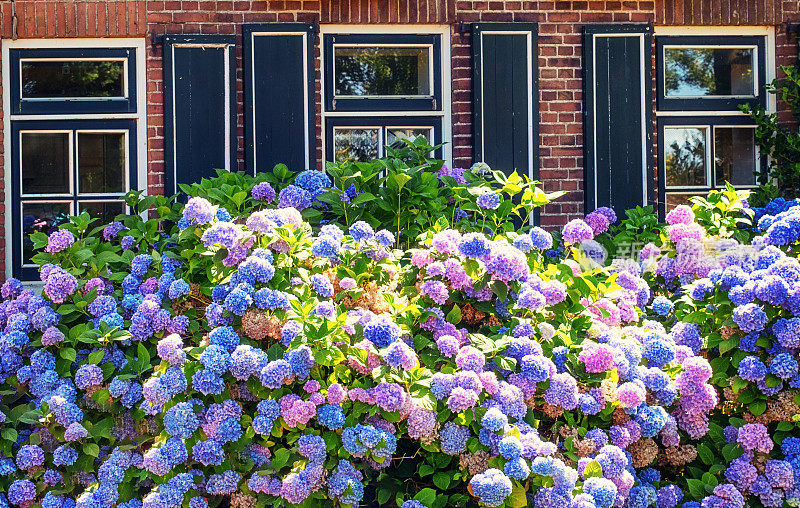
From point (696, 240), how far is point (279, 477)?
232 centimetres

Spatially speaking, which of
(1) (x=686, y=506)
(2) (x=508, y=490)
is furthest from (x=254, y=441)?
(1) (x=686, y=506)

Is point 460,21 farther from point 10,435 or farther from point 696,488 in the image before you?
point 10,435

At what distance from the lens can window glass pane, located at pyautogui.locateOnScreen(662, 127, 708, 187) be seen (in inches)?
222

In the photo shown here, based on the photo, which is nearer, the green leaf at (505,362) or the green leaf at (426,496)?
the green leaf at (426,496)

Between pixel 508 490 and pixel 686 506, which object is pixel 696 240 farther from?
pixel 508 490

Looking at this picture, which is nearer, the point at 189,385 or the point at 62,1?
the point at 189,385

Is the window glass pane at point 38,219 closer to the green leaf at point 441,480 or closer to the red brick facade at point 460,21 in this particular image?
the red brick facade at point 460,21

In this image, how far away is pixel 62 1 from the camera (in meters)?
5.14

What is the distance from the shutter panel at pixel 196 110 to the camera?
16.9 feet

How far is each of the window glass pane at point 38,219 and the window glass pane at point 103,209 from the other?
11 centimetres

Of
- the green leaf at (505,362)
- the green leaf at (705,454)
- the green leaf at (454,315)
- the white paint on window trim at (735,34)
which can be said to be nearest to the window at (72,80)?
the green leaf at (454,315)

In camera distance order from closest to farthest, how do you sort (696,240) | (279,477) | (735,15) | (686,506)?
(279,477) → (686,506) → (696,240) → (735,15)

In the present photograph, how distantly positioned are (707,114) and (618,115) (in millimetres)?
670

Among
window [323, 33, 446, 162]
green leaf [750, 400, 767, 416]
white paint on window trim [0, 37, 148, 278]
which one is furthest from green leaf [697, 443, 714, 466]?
white paint on window trim [0, 37, 148, 278]
